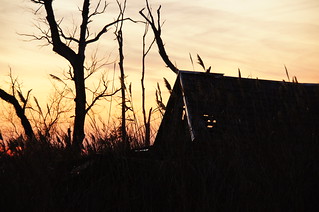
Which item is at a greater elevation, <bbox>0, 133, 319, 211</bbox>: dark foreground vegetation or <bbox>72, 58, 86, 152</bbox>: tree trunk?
<bbox>72, 58, 86, 152</bbox>: tree trunk

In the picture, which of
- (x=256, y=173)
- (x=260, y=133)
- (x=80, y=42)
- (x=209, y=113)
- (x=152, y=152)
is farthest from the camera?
(x=80, y=42)

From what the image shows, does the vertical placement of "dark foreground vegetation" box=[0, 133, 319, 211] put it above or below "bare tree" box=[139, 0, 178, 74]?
below

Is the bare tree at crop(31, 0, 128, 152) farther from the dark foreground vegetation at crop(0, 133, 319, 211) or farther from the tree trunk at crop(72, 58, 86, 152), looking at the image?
the dark foreground vegetation at crop(0, 133, 319, 211)

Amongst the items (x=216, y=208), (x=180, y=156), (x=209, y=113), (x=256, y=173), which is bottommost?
(x=216, y=208)

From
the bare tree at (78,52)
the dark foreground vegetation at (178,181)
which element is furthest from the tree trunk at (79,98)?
the dark foreground vegetation at (178,181)

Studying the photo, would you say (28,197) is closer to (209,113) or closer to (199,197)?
(199,197)

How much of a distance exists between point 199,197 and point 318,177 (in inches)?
47.1

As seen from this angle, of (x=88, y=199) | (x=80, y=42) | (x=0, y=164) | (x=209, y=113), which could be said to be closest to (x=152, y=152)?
(x=209, y=113)

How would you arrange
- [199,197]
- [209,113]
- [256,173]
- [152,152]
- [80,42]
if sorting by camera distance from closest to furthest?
[199,197] < [256,173] < [209,113] < [152,152] < [80,42]

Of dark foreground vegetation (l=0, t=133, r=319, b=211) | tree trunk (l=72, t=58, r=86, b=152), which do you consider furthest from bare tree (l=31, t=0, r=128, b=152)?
dark foreground vegetation (l=0, t=133, r=319, b=211)

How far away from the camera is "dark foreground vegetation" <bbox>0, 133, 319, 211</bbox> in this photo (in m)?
3.95

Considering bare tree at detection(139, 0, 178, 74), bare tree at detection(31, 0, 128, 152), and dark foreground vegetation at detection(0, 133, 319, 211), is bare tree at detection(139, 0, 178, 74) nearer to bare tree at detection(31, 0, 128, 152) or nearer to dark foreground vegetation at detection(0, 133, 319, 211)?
bare tree at detection(31, 0, 128, 152)

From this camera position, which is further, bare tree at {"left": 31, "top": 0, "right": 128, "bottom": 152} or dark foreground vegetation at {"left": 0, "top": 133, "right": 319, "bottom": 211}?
bare tree at {"left": 31, "top": 0, "right": 128, "bottom": 152}

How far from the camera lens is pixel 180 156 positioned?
14.1 feet
